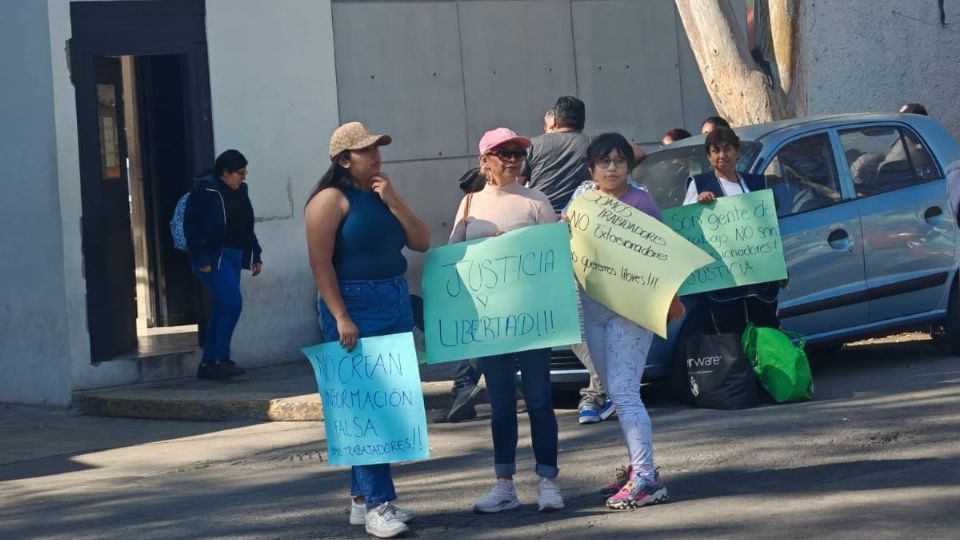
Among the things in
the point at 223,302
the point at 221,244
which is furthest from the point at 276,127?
the point at 223,302

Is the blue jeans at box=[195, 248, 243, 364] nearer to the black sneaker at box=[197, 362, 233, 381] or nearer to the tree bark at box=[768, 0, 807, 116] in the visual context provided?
the black sneaker at box=[197, 362, 233, 381]

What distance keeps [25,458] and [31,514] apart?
7.09 ft

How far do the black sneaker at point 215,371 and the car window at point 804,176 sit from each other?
467 centimetres

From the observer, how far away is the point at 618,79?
14.9 meters

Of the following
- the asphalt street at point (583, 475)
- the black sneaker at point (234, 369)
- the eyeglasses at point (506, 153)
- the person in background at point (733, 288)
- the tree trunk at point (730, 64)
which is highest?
the tree trunk at point (730, 64)

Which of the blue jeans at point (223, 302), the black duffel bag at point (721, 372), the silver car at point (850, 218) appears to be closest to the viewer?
the black duffel bag at point (721, 372)

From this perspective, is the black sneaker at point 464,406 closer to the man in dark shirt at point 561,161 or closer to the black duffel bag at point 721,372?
the man in dark shirt at point 561,161

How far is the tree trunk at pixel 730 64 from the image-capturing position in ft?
41.1

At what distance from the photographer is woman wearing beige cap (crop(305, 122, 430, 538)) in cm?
642

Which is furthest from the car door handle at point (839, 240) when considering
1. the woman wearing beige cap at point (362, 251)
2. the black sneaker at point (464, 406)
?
the woman wearing beige cap at point (362, 251)

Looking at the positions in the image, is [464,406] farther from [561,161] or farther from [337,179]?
[337,179]

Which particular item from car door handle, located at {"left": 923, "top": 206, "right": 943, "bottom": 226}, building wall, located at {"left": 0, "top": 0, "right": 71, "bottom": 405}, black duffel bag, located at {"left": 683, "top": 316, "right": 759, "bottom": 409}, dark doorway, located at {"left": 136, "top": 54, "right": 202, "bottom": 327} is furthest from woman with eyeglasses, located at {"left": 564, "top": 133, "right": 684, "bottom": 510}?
dark doorway, located at {"left": 136, "top": 54, "right": 202, "bottom": 327}

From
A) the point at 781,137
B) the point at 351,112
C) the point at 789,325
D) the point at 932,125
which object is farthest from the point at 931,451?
the point at 351,112

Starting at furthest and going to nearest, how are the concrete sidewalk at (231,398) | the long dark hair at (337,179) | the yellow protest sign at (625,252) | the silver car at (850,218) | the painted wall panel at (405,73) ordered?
the painted wall panel at (405,73)
the concrete sidewalk at (231,398)
the silver car at (850,218)
the yellow protest sign at (625,252)
the long dark hair at (337,179)
